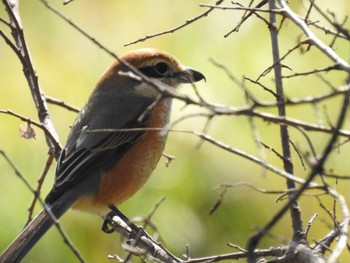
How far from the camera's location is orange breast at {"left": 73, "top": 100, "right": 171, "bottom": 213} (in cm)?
338

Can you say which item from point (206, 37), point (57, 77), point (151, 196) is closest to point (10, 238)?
point (151, 196)

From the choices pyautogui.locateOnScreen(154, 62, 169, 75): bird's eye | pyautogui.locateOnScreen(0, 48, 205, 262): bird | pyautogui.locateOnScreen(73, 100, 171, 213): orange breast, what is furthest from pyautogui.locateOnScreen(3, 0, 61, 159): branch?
pyautogui.locateOnScreen(154, 62, 169, 75): bird's eye

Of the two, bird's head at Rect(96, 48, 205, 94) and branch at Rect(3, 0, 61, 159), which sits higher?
bird's head at Rect(96, 48, 205, 94)

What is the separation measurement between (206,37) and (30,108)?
104cm

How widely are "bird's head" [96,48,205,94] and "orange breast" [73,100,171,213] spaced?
275mm

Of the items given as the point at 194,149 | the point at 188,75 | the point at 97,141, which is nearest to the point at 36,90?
the point at 97,141

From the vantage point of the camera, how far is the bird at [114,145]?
3.30 m

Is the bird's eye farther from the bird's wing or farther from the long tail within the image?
the long tail

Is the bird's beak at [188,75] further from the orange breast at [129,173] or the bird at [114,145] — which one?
the orange breast at [129,173]

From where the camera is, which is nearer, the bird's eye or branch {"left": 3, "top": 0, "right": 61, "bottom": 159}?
branch {"left": 3, "top": 0, "right": 61, "bottom": 159}

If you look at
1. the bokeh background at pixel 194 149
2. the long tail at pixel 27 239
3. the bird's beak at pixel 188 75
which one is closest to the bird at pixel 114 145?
the bird's beak at pixel 188 75

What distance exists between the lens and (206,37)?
16.2ft

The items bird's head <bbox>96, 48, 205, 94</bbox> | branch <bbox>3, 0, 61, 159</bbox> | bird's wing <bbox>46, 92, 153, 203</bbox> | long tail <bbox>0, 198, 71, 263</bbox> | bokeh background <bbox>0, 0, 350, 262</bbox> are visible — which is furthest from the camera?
bokeh background <bbox>0, 0, 350, 262</bbox>

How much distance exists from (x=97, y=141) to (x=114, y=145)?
68 mm
